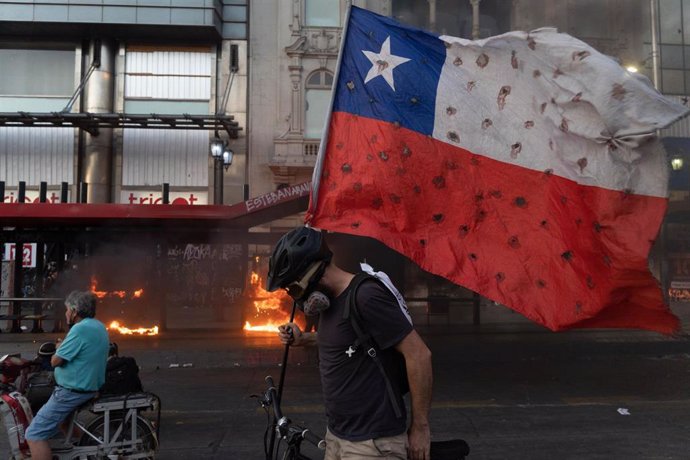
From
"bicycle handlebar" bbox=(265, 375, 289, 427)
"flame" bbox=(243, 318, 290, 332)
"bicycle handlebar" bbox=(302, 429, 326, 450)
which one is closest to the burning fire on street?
"flame" bbox=(243, 318, 290, 332)

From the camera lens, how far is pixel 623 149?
359 centimetres

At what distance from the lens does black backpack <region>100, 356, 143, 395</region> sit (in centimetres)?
445

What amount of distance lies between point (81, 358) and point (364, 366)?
8.61 feet

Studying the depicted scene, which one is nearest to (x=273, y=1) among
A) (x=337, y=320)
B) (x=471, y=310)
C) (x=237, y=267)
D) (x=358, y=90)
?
(x=237, y=267)

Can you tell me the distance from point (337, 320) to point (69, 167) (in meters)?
18.1

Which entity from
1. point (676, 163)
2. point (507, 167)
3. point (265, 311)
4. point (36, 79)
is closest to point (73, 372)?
point (507, 167)

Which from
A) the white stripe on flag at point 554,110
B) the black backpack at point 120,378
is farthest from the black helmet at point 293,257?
the black backpack at point 120,378

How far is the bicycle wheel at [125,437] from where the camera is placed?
13.2 ft

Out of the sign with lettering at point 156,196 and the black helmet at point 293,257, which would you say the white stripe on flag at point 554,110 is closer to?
the black helmet at point 293,257

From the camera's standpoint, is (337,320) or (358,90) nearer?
(337,320)

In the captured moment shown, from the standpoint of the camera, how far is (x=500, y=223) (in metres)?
3.83

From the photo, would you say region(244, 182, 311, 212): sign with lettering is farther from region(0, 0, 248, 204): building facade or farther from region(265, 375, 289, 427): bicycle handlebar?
region(0, 0, 248, 204): building facade

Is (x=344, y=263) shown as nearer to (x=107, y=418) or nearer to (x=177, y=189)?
(x=107, y=418)

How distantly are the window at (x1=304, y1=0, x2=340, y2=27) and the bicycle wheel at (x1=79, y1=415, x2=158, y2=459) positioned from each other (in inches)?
629
